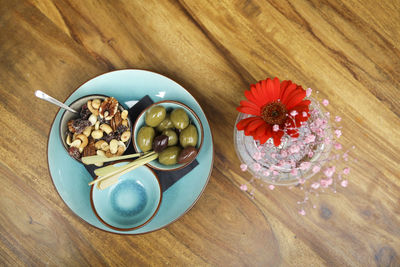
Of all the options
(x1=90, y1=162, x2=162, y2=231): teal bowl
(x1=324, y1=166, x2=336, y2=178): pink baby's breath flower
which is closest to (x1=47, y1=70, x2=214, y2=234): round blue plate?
(x1=90, y1=162, x2=162, y2=231): teal bowl

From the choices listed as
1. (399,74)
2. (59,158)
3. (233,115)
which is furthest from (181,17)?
(399,74)

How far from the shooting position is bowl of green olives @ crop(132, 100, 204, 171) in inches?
22.7

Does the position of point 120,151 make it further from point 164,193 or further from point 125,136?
point 164,193

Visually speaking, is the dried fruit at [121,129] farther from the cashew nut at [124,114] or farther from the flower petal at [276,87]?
the flower petal at [276,87]

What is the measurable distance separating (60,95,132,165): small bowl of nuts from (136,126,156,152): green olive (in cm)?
3

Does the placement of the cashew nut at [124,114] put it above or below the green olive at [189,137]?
above

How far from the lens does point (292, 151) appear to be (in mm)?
460

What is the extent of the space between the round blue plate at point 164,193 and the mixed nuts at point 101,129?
4 centimetres

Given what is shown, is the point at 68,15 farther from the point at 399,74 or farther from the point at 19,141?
the point at 399,74

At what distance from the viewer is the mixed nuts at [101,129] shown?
595 millimetres

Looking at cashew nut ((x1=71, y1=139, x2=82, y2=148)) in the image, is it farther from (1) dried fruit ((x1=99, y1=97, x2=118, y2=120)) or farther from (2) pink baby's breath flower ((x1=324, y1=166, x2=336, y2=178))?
(2) pink baby's breath flower ((x1=324, y1=166, x2=336, y2=178))

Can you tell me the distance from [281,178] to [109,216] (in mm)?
388

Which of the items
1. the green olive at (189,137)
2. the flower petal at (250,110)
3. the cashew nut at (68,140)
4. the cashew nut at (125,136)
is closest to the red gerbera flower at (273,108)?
the flower petal at (250,110)

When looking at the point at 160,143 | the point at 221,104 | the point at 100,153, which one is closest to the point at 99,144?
the point at 100,153
